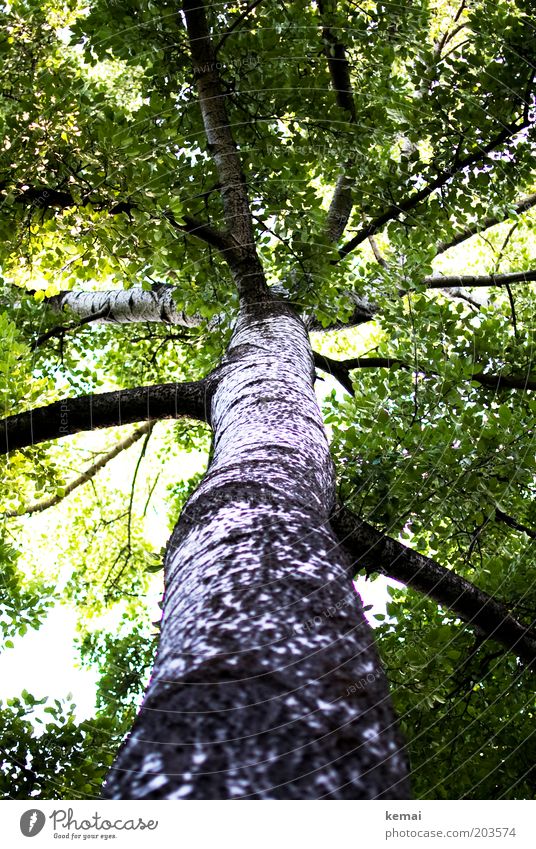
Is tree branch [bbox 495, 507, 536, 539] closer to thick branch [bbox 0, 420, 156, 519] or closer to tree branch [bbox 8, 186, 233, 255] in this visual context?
tree branch [bbox 8, 186, 233, 255]

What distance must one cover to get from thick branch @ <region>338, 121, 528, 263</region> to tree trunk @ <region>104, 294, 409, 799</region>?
13.0 ft

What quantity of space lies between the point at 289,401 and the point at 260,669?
5.67ft

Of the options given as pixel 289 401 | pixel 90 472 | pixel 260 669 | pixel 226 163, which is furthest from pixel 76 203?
pixel 90 472

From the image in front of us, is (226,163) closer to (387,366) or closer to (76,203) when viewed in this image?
(76,203)

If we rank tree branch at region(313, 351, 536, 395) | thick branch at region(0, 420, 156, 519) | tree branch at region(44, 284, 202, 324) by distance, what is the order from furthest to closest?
thick branch at region(0, 420, 156, 519) < tree branch at region(44, 284, 202, 324) < tree branch at region(313, 351, 536, 395)

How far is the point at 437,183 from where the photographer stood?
214 inches
